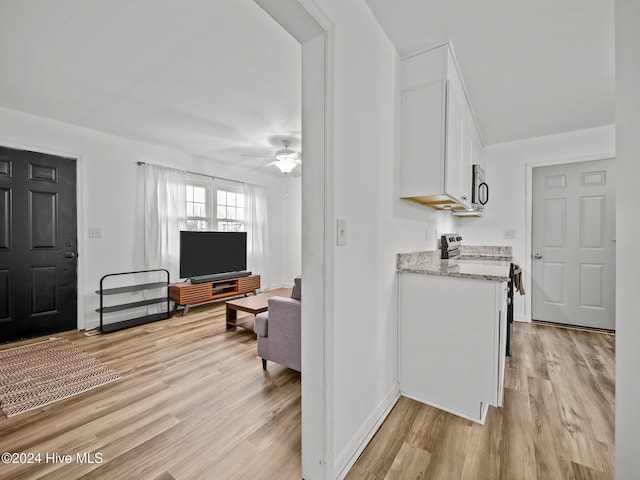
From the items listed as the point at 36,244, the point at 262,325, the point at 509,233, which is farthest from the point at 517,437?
the point at 36,244

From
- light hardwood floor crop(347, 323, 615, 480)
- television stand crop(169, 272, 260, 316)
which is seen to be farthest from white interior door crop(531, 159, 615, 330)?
television stand crop(169, 272, 260, 316)

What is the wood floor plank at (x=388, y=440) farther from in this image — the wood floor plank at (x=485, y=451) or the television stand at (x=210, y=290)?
the television stand at (x=210, y=290)

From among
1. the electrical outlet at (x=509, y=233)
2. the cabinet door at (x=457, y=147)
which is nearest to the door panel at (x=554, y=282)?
the electrical outlet at (x=509, y=233)

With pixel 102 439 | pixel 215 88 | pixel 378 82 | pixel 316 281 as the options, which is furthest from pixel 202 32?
pixel 102 439

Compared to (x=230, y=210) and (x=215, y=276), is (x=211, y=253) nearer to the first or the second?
(x=215, y=276)

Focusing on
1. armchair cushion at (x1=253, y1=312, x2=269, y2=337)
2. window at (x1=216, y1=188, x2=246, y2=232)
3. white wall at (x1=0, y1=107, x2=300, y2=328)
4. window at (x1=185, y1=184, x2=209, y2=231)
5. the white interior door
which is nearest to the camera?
armchair cushion at (x1=253, y1=312, x2=269, y2=337)

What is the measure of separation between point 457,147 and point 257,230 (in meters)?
4.05

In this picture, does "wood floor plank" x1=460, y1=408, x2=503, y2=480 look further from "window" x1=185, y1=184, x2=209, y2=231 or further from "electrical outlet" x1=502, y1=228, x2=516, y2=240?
"window" x1=185, y1=184, x2=209, y2=231

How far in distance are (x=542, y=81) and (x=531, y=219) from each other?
1866mm

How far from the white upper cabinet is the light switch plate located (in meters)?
0.88

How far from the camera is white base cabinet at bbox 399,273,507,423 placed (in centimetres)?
167

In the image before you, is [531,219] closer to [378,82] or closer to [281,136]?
[378,82]

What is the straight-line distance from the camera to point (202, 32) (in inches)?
72.3

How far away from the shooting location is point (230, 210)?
5141 mm
